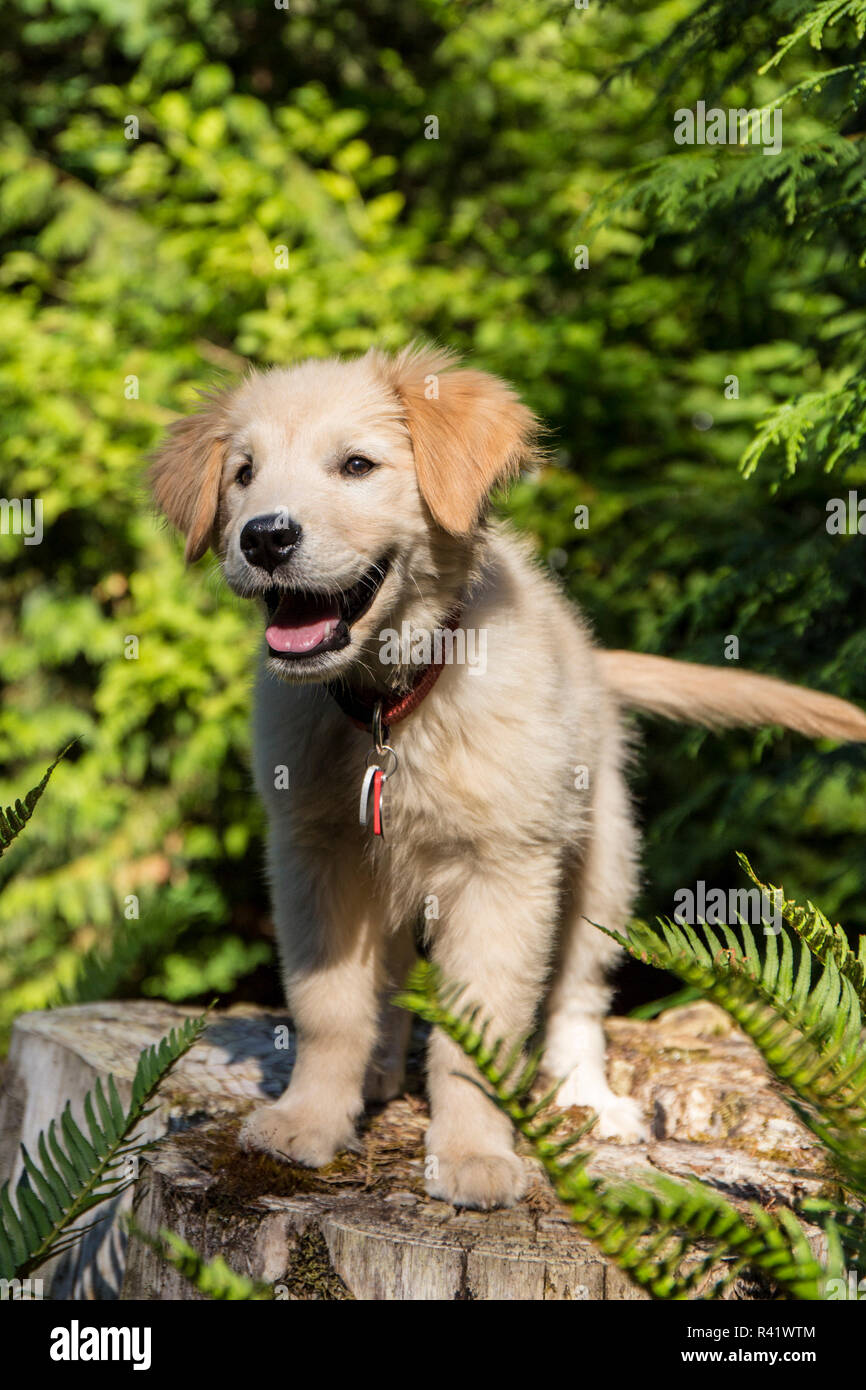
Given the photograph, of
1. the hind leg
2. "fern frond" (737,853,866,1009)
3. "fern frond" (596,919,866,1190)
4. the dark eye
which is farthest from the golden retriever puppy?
"fern frond" (596,919,866,1190)

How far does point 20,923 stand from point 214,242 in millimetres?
3536

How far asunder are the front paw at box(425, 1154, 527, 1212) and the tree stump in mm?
30

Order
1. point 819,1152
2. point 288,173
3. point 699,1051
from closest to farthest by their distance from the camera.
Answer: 1. point 819,1152
2. point 699,1051
3. point 288,173

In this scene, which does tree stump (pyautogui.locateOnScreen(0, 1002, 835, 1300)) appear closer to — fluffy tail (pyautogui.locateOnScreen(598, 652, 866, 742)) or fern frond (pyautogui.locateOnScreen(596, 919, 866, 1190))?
fern frond (pyautogui.locateOnScreen(596, 919, 866, 1190))

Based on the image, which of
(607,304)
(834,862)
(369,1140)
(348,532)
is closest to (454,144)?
(607,304)

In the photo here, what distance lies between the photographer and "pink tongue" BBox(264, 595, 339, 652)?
2.75m

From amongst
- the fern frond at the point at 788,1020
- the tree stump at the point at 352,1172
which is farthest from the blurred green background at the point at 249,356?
the fern frond at the point at 788,1020

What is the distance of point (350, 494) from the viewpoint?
2.87m

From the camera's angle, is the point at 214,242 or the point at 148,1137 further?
the point at 214,242

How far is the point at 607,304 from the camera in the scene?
20.5 feet

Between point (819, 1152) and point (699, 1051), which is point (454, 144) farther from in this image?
→ point (819, 1152)

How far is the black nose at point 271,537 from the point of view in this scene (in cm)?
264

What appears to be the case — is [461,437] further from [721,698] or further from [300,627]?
[721,698]

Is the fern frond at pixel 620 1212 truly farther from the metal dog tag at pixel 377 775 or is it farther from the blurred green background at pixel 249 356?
the blurred green background at pixel 249 356
